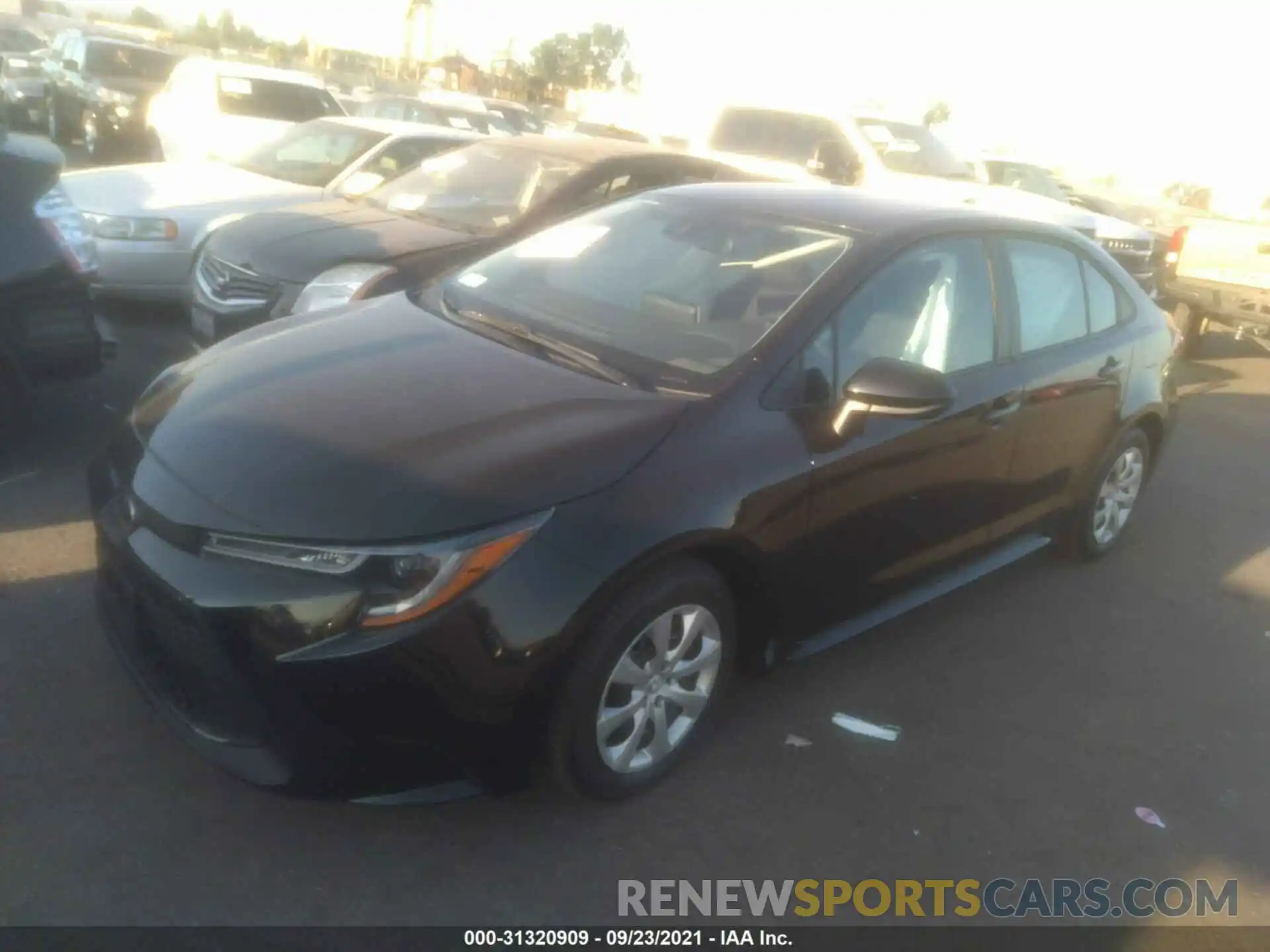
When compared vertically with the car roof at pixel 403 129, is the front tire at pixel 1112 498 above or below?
below

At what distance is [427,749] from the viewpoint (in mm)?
2684

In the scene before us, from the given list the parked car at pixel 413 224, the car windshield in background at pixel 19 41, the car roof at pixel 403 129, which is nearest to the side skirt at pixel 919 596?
the parked car at pixel 413 224

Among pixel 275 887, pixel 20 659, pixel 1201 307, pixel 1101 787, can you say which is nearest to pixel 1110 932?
pixel 1101 787

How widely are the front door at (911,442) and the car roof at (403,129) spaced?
5.31 m

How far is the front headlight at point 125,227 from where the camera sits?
7.07 meters

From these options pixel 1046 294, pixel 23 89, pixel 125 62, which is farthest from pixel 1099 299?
pixel 23 89

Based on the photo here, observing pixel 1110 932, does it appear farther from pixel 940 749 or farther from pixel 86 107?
pixel 86 107

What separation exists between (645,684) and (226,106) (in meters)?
10.6

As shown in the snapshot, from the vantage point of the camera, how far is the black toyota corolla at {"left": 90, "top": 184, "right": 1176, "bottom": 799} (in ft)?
8.59

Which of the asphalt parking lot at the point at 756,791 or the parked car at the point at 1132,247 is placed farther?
the parked car at the point at 1132,247

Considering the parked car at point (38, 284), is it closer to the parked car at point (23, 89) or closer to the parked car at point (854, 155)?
the parked car at point (854, 155)

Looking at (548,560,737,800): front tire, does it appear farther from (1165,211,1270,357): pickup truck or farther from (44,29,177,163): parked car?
(44,29,177,163): parked car

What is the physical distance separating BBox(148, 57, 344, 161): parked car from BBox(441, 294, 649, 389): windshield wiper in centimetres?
756

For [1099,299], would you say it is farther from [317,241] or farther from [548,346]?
[317,241]
